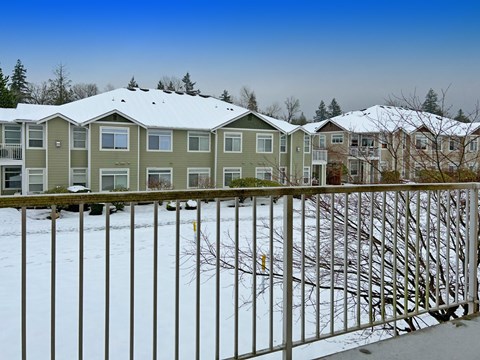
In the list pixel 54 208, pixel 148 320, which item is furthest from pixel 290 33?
pixel 54 208

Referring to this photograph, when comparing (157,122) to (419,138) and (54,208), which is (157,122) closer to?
(419,138)

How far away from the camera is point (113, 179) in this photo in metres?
17.7

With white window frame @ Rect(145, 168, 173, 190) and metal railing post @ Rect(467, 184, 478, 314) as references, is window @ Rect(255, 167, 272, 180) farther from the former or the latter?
metal railing post @ Rect(467, 184, 478, 314)

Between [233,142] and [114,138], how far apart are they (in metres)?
5.82

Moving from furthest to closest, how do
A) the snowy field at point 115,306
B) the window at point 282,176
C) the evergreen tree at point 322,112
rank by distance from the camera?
the evergreen tree at point 322,112 < the window at point 282,176 < the snowy field at point 115,306

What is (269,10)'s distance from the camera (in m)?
13.8

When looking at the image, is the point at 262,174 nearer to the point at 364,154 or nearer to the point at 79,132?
the point at 79,132

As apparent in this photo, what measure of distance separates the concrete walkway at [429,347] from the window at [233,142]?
17.9 m

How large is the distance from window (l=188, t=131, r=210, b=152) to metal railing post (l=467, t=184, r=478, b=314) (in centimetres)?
1726

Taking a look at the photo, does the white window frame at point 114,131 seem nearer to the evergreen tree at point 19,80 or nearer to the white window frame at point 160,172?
the white window frame at point 160,172

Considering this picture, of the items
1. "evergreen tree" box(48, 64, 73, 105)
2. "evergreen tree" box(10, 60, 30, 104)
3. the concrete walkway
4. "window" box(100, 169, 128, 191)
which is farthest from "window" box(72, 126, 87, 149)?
"evergreen tree" box(10, 60, 30, 104)

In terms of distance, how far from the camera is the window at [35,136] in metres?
16.6

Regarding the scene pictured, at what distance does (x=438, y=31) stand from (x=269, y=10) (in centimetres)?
549

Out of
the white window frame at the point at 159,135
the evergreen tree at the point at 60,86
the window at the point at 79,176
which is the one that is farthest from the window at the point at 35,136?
the evergreen tree at the point at 60,86
